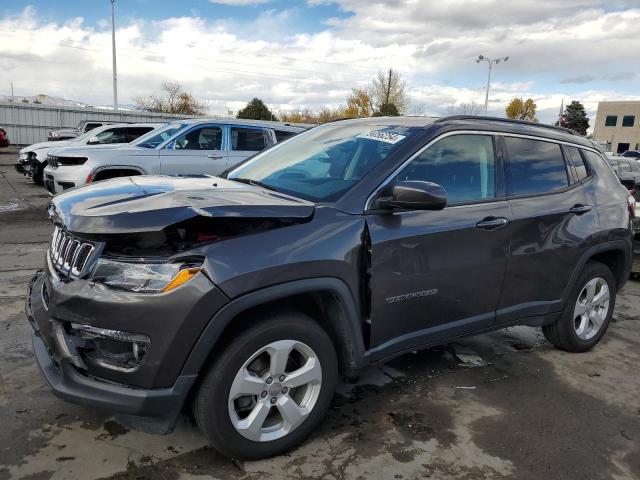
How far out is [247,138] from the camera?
379 inches

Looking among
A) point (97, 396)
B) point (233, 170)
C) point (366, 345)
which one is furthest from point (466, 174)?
point (97, 396)

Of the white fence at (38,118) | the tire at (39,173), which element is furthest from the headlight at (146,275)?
the white fence at (38,118)

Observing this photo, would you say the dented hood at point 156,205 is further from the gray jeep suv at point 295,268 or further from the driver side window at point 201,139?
the driver side window at point 201,139

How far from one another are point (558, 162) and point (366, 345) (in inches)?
88.6

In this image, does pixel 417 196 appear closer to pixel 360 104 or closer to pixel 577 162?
pixel 577 162

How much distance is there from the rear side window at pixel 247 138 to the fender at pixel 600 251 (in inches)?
256

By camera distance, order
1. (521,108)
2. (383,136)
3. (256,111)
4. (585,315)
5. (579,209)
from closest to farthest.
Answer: (383,136) → (579,209) → (585,315) → (256,111) → (521,108)

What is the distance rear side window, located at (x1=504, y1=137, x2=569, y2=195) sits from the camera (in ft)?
12.0

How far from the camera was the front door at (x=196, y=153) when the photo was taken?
9070mm

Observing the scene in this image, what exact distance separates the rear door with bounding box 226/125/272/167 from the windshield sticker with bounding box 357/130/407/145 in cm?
624

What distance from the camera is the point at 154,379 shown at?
2.34 metres

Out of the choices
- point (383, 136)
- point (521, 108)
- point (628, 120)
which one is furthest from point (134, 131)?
point (628, 120)

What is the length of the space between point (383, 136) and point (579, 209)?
174cm

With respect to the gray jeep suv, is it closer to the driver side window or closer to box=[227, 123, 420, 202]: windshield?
box=[227, 123, 420, 202]: windshield
